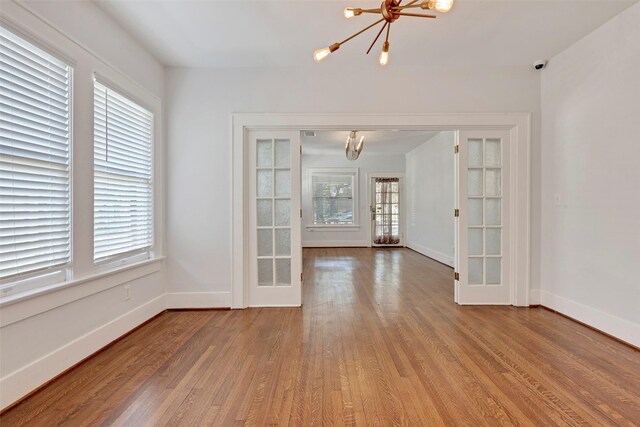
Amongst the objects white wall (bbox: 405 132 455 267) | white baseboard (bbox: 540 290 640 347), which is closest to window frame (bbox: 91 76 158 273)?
white baseboard (bbox: 540 290 640 347)

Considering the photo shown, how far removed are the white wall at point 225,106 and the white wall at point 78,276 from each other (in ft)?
1.56

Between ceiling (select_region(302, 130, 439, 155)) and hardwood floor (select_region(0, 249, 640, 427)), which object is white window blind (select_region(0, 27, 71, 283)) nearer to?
hardwood floor (select_region(0, 249, 640, 427))

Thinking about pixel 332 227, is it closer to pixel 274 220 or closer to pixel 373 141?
pixel 373 141

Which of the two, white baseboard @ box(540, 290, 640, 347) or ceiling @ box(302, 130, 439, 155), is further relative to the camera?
ceiling @ box(302, 130, 439, 155)

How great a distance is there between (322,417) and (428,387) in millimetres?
716

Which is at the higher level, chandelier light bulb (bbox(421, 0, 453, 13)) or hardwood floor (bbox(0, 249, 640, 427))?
chandelier light bulb (bbox(421, 0, 453, 13))

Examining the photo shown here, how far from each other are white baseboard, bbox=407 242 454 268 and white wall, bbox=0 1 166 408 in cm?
508

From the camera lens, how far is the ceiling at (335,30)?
2.52 metres

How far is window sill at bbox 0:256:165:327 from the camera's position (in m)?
1.79

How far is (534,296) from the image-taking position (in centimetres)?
359

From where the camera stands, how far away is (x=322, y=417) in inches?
65.9

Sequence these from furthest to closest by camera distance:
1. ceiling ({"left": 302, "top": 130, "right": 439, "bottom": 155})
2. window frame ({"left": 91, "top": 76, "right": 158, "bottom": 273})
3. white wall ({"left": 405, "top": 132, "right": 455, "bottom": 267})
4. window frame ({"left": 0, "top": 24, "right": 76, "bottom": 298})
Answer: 1. ceiling ({"left": 302, "top": 130, "right": 439, "bottom": 155})
2. white wall ({"left": 405, "top": 132, "right": 455, "bottom": 267})
3. window frame ({"left": 91, "top": 76, "right": 158, "bottom": 273})
4. window frame ({"left": 0, "top": 24, "right": 76, "bottom": 298})

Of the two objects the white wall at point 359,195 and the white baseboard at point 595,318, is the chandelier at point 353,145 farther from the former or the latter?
the white baseboard at point 595,318

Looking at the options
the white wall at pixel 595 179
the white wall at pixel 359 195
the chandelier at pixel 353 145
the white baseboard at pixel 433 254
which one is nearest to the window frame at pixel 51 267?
the white wall at pixel 595 179
